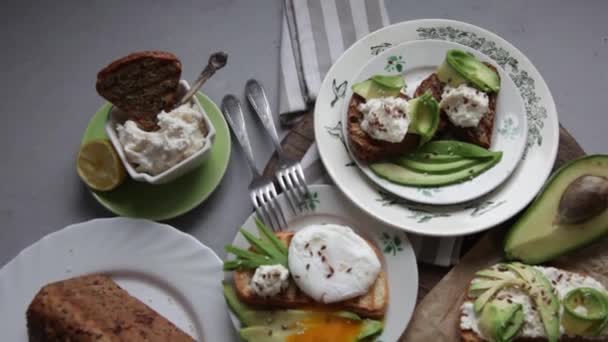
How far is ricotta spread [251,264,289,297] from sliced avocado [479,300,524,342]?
0.75 metres

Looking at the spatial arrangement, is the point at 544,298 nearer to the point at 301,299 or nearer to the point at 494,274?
the point at 494,274

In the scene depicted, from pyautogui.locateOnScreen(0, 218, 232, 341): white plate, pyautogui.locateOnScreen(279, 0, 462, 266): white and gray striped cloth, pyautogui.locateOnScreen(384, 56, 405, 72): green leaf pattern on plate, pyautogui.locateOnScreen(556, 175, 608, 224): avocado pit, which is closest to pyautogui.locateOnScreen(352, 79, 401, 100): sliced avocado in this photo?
pyautogui.locateOnScreen(384, 56, 405, 72): green leaf pattern on plate

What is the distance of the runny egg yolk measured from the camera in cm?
228

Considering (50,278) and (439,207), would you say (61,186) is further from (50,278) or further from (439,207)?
(439,207)

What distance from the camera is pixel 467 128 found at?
2496 mm

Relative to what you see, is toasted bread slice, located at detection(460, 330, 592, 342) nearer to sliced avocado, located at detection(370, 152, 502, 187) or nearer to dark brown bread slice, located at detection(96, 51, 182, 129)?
sliced avocado, located at detection(370, 152, 502, 187)

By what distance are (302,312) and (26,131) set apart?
56.5 inches

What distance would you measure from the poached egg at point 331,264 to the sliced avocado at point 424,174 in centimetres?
28

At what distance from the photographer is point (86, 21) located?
2.88 m

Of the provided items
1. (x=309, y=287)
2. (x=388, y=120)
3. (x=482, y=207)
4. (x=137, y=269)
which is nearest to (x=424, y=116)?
(x=388, y=120)

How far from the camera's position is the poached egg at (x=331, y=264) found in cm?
228

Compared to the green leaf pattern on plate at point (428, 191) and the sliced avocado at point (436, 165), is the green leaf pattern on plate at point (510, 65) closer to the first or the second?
the sliced avocado at point (436, 165)

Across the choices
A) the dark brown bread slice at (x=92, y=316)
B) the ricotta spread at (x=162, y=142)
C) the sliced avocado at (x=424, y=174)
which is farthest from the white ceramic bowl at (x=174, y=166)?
the sliced avocado at (x=424, y=174)

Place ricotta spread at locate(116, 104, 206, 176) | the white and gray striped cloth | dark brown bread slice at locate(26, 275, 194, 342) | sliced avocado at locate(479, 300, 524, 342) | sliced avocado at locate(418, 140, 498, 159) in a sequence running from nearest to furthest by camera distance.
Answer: dark brown bread slice at locate(26, 275, 194, 342)
sliced avocado at locate(479, 300, 524, 342)
ricotta spread at locate(116, 104, 206, 176)
sliced avocado at locate(418, 140, 498, 159)
the white and gray striped cloth
